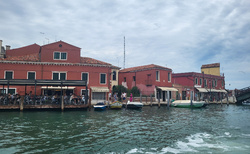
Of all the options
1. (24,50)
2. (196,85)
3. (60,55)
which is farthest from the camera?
(196,85)

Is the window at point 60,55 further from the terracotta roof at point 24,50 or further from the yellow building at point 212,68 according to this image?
the yellow building at point 212,68

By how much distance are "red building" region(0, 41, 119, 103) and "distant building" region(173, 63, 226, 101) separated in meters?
16.6

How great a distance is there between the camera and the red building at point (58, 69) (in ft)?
88.1

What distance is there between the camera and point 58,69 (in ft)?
92.6

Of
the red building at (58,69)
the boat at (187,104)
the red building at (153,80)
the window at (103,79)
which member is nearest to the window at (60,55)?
the red building at (58,69)

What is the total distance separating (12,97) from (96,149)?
60.7 ft

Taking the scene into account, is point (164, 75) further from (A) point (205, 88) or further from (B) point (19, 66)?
(B) point (19, 66)

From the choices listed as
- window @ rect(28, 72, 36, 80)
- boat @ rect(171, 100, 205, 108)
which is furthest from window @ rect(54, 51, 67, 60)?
boat @ rect(171, 100, 205, 108)

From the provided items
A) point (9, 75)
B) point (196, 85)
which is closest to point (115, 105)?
point (9, 75)

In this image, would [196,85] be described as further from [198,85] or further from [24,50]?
[24,50]

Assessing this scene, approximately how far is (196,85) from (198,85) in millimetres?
824

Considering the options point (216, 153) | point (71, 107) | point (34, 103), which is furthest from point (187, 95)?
point (216, 153)

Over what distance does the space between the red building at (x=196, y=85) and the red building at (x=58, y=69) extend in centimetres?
1660

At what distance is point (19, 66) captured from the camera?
2706cm
